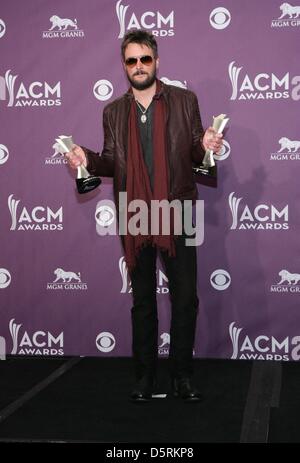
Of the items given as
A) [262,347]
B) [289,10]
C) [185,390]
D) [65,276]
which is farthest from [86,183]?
[289,10]

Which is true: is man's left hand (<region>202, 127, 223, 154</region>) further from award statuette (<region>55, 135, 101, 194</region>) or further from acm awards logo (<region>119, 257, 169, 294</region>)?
acm awards logo (<region>119, 257, 169, 294</region>)

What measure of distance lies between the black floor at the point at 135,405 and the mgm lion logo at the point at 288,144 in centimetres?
144

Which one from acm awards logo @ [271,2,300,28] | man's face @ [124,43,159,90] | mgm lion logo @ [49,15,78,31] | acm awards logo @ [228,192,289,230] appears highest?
mgm lion logo @ [49,15,78,31]

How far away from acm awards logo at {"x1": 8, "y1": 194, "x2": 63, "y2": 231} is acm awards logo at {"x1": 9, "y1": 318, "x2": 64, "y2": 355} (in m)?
0.70

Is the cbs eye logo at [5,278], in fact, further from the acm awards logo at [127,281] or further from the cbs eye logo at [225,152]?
the cbs eye logo at [225,152]

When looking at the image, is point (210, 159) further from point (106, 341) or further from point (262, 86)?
point (106, 341)

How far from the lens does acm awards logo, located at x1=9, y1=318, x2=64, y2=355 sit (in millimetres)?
4438

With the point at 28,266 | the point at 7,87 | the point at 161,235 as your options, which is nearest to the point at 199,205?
the point at 161,235

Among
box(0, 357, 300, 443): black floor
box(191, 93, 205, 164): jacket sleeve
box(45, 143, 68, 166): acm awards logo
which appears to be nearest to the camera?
box(0, 357, 300, 443): black floor

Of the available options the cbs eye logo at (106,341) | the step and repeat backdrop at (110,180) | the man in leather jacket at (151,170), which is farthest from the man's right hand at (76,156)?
the cbs eye logo at (106,341)

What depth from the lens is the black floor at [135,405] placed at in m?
2.83

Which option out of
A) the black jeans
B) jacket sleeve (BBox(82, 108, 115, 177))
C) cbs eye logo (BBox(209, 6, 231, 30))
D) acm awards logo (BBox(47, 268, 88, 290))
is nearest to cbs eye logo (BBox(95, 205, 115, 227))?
acm awards logo (BBox(47, 268, 88, 290))

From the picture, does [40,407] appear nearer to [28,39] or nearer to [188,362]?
[188,362]

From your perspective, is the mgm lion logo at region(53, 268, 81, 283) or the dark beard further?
the mgm lion logo at region(53, 268, 81, 283)
